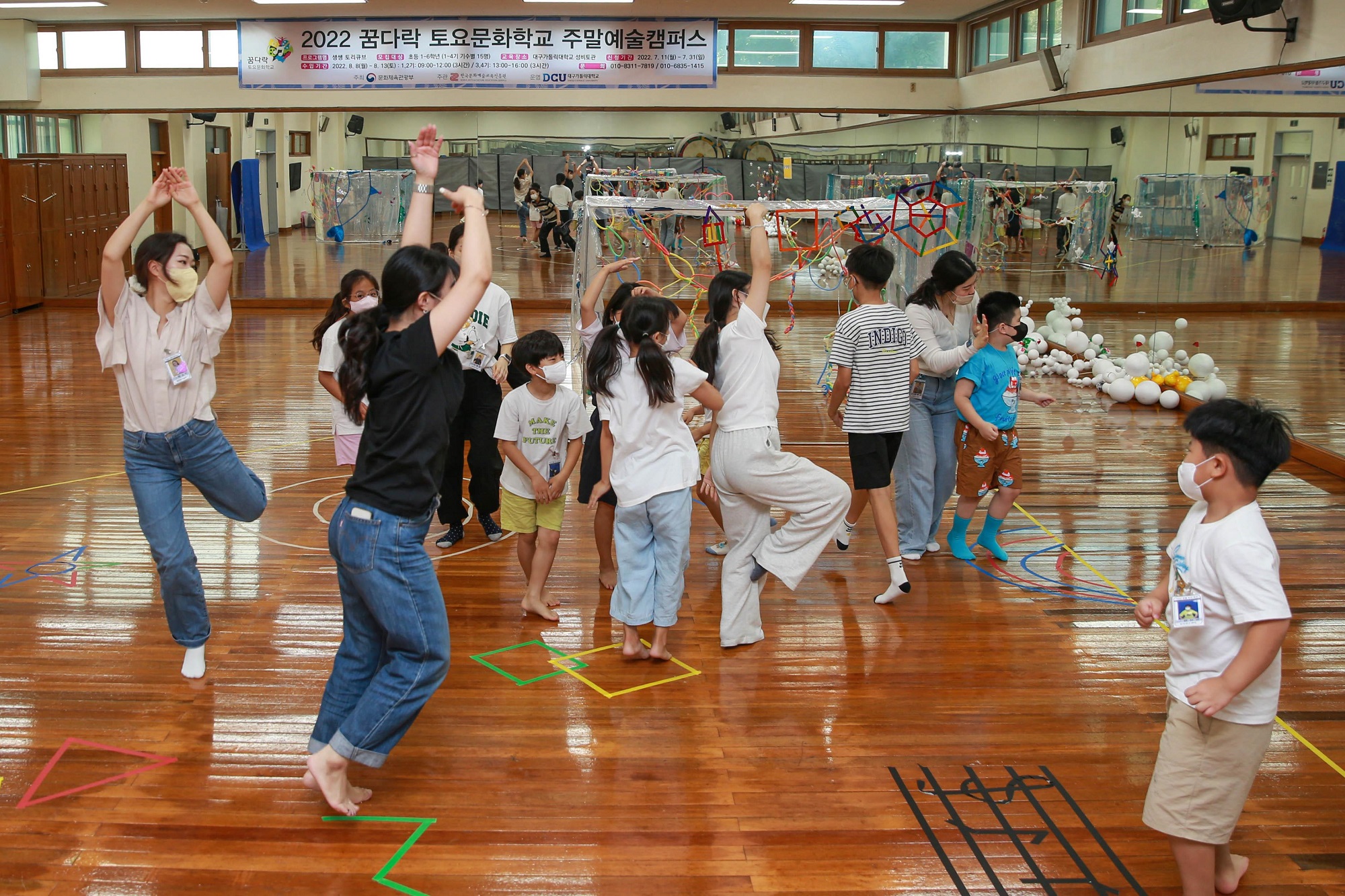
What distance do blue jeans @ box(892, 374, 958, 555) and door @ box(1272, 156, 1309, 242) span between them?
5390 mm

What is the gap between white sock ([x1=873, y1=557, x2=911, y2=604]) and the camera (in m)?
4.60

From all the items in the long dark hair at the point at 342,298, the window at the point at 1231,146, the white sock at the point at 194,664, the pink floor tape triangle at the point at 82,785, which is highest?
the window at the point at 1231,146

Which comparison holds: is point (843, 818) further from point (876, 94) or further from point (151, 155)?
point (151, 155)

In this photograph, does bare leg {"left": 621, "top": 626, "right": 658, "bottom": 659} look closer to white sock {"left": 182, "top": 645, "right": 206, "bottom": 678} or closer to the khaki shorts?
white sock {"left": 182, "top": 645, "right": 206, "bottom": 678}

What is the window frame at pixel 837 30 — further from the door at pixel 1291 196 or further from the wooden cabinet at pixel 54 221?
the wooden cabinet at pixel 54 221

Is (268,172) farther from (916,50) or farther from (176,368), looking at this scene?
(176,368)

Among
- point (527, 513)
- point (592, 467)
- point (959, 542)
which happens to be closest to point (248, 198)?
point (592, 467)

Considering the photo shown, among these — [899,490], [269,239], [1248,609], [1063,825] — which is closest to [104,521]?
[899,490]

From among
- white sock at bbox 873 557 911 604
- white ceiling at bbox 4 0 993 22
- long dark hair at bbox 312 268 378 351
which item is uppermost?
white ceiling at bbox 4 0 993 22

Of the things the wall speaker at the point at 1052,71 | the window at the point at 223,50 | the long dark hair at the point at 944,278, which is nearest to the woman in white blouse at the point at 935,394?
the long dark hair at the point at 944,278

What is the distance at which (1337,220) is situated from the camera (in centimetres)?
893

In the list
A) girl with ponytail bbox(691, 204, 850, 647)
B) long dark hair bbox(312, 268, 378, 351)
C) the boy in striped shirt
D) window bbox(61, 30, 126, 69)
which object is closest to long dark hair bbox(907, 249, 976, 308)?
the boy in striped shirt

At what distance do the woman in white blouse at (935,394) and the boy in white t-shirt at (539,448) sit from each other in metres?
1.54

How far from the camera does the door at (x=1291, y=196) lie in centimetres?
866
